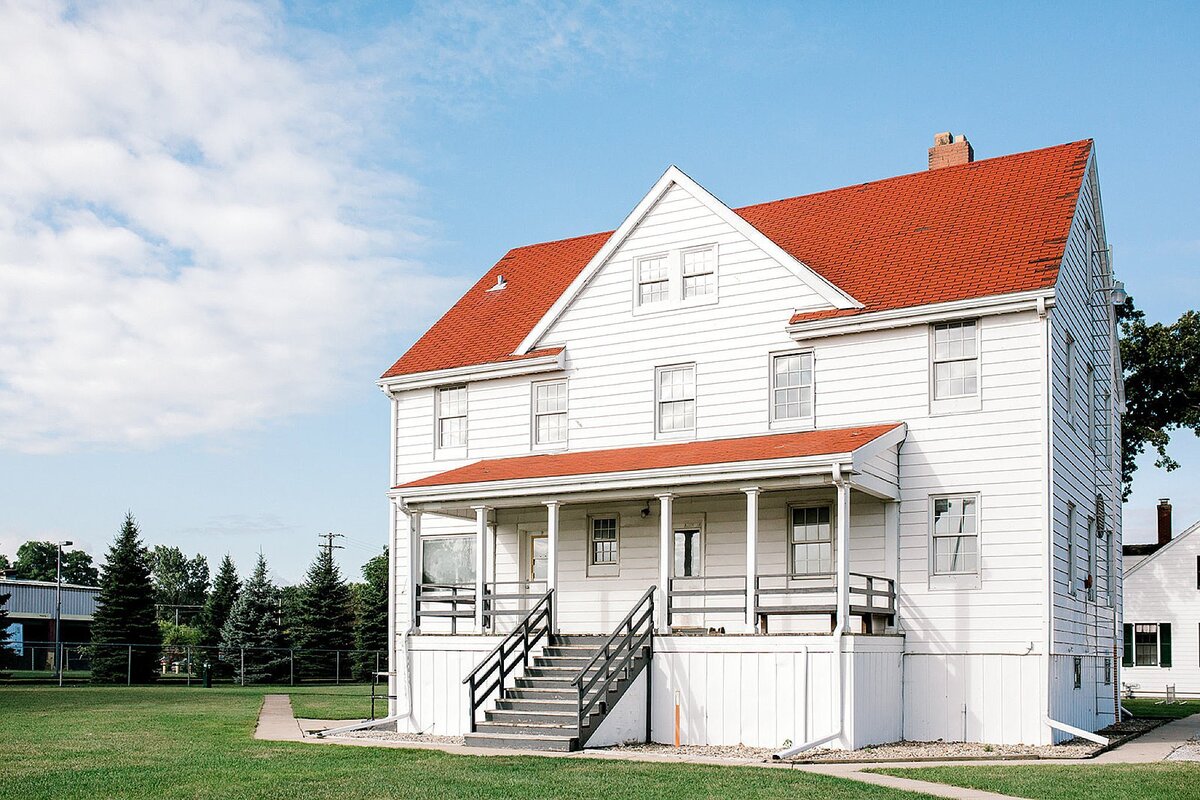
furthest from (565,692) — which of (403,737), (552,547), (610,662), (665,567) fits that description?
(403,737)

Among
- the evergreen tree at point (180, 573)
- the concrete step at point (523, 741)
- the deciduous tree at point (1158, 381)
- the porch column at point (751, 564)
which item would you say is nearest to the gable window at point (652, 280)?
the porch column at point (751, 564)

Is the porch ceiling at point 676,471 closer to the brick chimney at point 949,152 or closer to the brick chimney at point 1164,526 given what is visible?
the brick chimney at point 949,152

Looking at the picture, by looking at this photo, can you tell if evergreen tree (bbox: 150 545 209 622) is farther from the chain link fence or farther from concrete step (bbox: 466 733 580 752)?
concrete step (bbox: 466 733 580 752)

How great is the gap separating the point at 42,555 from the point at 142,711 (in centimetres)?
12619

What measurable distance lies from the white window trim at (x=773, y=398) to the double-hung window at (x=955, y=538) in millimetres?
2699

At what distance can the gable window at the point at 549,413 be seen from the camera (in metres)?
25.6

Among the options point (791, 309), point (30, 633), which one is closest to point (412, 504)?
point (791, 309)

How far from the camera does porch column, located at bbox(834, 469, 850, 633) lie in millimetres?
19031

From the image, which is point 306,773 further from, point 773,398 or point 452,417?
point 452,417

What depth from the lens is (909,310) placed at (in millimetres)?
21594

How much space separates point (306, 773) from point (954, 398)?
12.1 metres

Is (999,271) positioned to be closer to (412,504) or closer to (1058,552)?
(1058,552)

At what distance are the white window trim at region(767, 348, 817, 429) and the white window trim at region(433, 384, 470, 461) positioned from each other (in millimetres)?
6971

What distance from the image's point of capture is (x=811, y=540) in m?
22.2
